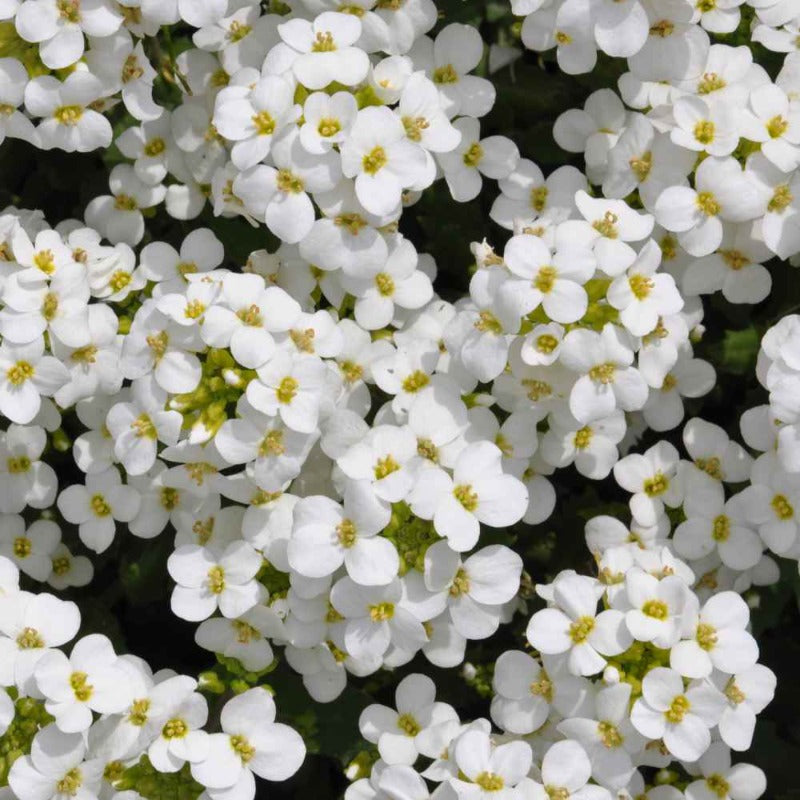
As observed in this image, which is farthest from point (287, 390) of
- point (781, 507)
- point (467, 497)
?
point (781, 507)

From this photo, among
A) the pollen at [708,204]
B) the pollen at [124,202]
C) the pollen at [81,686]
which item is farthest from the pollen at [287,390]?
the pollen at [708,204]

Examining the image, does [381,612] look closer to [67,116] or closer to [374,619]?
[374,619]

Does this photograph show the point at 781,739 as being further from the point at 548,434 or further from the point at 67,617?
the point at 67,617

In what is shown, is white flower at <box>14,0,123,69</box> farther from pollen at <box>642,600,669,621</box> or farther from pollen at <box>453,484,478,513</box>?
pollen at <box>642,600,669,621</box>

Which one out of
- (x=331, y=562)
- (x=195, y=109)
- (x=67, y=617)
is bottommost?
(x=67, y=617)

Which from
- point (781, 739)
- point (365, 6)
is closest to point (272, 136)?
point (365, 6)

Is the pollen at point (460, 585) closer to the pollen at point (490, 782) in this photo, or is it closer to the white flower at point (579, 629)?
the white flower at point (579, 629)

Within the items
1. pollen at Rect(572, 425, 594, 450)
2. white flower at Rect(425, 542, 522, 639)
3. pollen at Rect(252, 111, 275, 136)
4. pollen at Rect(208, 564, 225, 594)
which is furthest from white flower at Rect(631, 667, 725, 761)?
pollen at Rect(252, 111, 275, 136)
